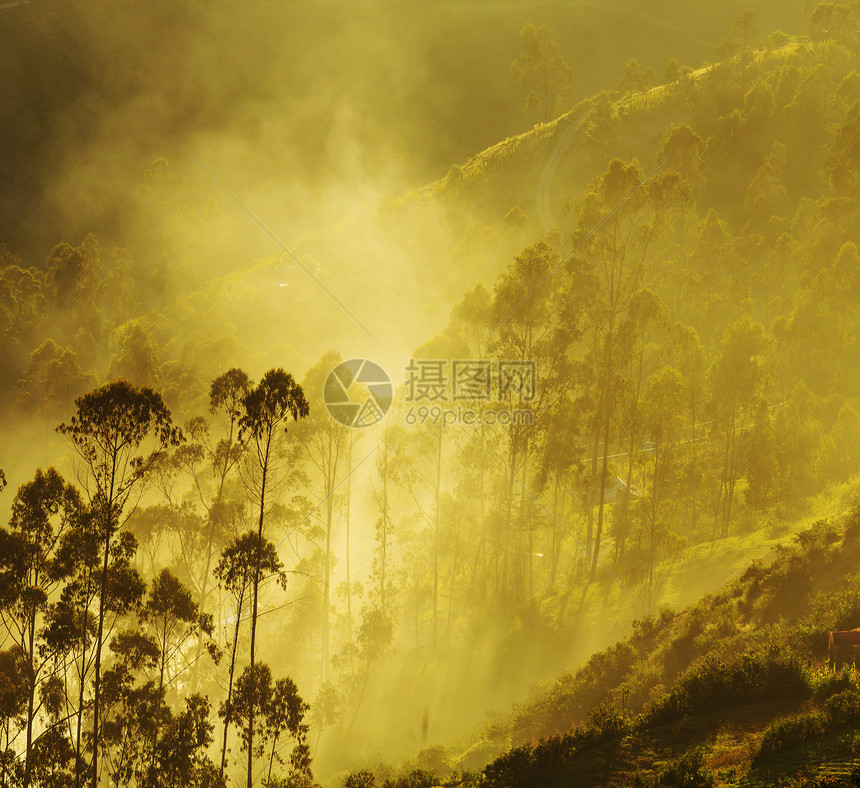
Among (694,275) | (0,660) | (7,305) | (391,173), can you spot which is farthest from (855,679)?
(391,173)

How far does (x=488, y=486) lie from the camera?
Result: 170 ft

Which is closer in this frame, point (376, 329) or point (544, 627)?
point (544, 627)

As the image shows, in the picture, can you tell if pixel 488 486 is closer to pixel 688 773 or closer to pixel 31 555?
pixel 31 555

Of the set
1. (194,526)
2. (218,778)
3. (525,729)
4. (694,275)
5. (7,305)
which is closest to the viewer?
(218,778)

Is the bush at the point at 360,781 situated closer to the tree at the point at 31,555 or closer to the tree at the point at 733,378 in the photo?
the tree at the point at 31,555

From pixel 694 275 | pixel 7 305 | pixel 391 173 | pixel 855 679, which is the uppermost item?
pixel 391 173

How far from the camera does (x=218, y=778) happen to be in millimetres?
23531

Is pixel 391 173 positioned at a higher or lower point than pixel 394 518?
higher

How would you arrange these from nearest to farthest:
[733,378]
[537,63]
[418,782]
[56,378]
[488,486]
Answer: [418,782] → [733,378] → [488,486] → [56,378] → [537,63]

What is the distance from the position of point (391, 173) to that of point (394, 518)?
115 metres

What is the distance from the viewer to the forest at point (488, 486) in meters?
22.5

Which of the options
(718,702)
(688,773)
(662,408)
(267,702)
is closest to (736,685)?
(718,702)

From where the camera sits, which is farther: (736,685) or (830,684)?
(736,685)

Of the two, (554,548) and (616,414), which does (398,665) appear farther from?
(616,414)
